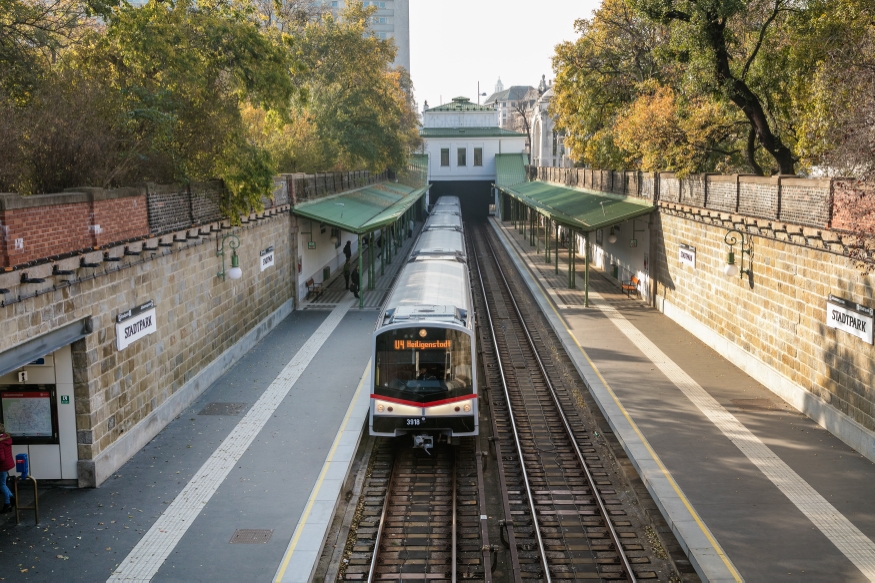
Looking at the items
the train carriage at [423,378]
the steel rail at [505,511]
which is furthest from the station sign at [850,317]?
the train carriage at [423,378]

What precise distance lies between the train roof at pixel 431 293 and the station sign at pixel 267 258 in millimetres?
5320

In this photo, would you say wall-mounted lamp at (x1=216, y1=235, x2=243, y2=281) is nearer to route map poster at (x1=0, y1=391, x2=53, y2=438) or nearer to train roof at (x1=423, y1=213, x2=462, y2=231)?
route map poster at (x1=0, y1=391, x2=53, y2=438)

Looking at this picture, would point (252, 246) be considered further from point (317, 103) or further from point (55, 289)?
point (317, 103)

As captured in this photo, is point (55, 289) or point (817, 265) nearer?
point (55, 289)

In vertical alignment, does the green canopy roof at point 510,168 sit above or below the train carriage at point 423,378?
above

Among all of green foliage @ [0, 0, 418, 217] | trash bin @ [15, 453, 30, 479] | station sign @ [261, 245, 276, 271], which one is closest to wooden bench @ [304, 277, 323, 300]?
station sign @ [261, 245, 276, 271]

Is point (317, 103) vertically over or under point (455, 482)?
over

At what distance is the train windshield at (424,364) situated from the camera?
12398 mm

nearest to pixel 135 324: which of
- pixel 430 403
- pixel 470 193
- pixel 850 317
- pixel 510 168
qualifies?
pixel 430 403

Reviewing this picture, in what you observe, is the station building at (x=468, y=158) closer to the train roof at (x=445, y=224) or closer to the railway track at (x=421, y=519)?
the train roof at (x=445, y=224)

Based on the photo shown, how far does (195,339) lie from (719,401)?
10.5 m

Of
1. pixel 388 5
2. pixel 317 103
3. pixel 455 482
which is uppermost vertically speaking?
pixel 388 5

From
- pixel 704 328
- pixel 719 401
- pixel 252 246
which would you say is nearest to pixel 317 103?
pixel 252 246

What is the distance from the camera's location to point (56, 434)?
37.1ft
